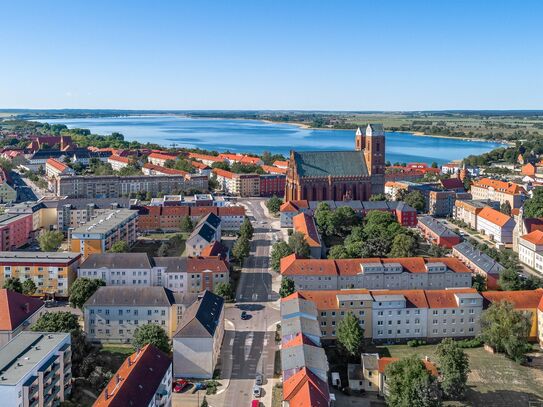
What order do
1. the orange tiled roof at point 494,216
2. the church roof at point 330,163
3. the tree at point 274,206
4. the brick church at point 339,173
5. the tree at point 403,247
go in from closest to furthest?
1. the tree at point 403,247
2. the orange tiled roof at point 494,216
3. the tree at point 274,206
4. the brick church at point 339,173
5. the church roof at point 330,163

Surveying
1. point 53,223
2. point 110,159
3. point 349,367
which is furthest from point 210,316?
point 110,159

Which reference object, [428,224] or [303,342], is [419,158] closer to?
[428,224]

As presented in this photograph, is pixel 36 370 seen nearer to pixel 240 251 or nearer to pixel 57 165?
pixel 240 251

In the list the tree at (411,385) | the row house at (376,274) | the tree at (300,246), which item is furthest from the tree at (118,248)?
the tree at (411,385)

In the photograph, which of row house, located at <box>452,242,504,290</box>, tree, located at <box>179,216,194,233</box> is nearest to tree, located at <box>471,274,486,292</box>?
row house, located at <box>452,242,504,290</box>

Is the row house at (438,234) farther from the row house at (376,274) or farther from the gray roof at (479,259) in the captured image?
the row house at (376,274)

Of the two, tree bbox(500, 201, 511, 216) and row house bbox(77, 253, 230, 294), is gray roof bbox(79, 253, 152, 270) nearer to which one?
row house bbox(77, 253, 230, 294)
